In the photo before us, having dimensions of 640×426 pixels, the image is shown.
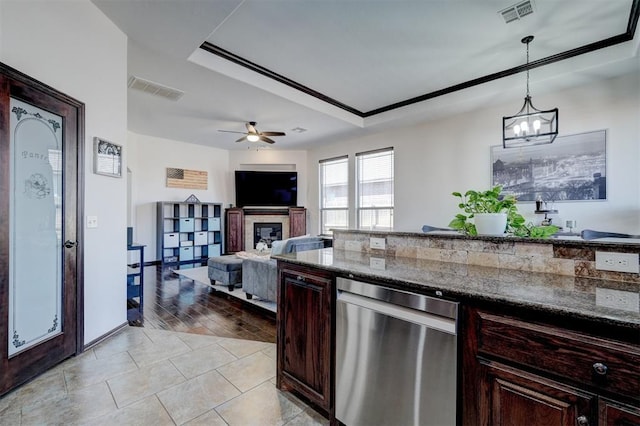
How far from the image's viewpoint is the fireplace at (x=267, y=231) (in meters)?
7.77

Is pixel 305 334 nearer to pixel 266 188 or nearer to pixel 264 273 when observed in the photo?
pixel 264 273

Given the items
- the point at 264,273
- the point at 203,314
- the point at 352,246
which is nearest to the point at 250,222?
the point at 264,273

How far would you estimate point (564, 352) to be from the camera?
0.96 m

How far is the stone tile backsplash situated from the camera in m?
1.36

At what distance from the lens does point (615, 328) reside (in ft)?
2.90

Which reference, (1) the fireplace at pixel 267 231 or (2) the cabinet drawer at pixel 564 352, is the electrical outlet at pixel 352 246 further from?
(1) the fireplace at pixel 267 231

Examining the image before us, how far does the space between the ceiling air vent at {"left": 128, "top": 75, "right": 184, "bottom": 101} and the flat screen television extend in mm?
3459

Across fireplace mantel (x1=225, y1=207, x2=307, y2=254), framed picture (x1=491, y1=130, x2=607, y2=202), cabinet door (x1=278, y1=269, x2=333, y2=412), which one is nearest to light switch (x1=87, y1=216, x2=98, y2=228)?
cabinet door (x1=278, y1=269, x2=333, y2=412)

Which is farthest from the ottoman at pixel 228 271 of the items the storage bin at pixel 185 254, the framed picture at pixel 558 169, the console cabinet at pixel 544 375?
the framed picture at pixel 558 169

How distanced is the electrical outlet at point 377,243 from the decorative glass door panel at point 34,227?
2526mm

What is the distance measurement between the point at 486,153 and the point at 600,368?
4.41 metres

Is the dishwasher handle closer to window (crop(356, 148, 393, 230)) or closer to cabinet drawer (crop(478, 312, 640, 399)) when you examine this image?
cabinet drawer (crop(478, 312, 640, 399))

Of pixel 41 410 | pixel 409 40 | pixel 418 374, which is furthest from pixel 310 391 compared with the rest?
pixel 409 40

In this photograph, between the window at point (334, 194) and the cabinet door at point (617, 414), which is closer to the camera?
the cabinet door at point (617, 414)
